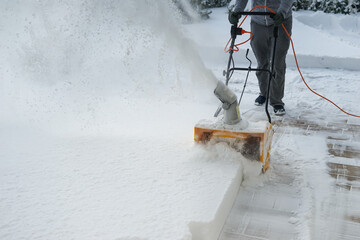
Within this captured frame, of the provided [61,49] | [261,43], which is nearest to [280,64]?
[261,43]

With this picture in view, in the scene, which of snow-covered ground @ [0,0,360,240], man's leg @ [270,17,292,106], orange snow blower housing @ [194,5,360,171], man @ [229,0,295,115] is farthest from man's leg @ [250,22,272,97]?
orange snow blower housing @ [194,5,360,171]

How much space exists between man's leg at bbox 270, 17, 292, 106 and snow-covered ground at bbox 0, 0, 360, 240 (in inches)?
10.1

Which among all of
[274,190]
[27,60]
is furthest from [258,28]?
[27,60]

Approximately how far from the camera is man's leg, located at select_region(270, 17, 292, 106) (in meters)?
4.05

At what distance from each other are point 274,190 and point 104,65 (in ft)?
11.2

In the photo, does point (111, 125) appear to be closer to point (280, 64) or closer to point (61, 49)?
point (61, 49)

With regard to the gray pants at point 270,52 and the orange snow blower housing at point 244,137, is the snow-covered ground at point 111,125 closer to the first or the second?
the orange snow blower housing at point 244,137

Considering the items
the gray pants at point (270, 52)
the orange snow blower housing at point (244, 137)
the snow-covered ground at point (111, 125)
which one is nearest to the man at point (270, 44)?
the gray pants at point (270, 52)

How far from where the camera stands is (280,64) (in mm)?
4203

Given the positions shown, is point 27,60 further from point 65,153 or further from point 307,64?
point 307,64

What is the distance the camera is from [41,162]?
2688mm

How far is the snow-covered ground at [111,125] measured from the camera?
2.07 metres

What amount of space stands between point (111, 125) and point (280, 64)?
1.99 meters

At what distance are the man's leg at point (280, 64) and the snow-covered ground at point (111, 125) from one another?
256 millimetres
